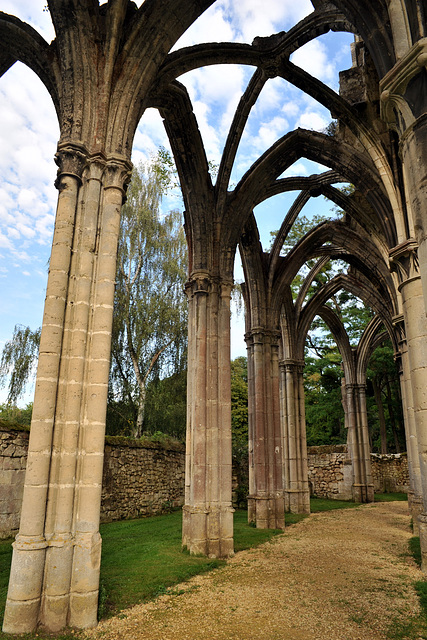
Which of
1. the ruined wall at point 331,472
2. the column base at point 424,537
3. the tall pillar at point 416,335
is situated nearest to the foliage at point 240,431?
the ruined wall at point 331,472

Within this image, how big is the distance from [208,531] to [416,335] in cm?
483

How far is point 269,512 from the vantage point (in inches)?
443

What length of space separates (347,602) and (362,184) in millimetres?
8458

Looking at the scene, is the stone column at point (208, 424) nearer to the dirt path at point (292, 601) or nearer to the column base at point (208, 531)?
the column base at point (208, 531)

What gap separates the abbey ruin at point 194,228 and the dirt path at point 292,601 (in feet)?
2.33

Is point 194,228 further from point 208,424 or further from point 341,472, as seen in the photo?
point 341,472

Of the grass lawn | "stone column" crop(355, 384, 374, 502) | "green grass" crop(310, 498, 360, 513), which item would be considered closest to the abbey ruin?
the grass lawn

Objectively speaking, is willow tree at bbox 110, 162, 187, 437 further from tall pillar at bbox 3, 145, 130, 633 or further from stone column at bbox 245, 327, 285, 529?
tall pillar at bbox 3, 145, 130, 633

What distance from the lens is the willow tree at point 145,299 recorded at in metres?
17.1

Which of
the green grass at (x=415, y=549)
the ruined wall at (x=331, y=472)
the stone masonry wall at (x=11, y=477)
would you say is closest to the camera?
the green grass at (x=415, y=549)

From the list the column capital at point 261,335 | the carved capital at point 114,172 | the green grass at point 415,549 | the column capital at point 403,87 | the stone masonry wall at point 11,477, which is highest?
the carved capital at point 114,172

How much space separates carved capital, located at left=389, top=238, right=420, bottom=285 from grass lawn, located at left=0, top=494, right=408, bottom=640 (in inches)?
214

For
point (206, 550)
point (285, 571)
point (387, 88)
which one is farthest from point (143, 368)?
point (387, 88)

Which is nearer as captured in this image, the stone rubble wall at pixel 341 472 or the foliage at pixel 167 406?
the foliage at pixel 167 406
